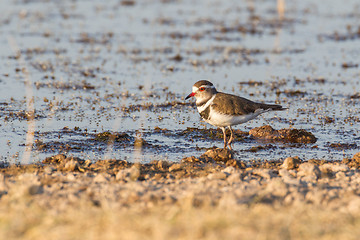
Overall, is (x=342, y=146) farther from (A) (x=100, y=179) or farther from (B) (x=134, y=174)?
(A) (x=100, y=179)

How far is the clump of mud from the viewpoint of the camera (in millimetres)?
11961

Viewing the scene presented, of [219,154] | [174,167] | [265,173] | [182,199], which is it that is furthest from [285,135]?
[182,199]

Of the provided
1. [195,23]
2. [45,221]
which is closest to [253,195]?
[45,221]

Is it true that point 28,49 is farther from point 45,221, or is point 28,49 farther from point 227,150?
point 45,221

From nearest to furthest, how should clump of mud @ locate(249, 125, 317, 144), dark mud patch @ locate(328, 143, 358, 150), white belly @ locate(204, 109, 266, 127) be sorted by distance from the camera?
white belly @ locate(204, 109, 266, 127) → dark mud patch @ locate(328, 143, 358, 150) → clump of mud @ locate(249, 125, 317, 144)

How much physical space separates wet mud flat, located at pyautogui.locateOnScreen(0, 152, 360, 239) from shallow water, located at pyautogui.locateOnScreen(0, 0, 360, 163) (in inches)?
45.8

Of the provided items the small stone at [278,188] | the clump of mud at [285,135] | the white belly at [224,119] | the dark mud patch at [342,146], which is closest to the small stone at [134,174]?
the small stone at [278,188]

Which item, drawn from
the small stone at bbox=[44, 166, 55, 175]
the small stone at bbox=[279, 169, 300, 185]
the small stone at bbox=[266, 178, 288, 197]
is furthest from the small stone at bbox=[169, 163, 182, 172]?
the small stone at bbox=[266, 178, 288, 197]

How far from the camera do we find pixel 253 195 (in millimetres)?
7309

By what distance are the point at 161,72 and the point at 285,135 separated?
22.2ft

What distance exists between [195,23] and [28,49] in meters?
8.83

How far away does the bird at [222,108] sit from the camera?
10.9 m

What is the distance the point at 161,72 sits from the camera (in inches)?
707

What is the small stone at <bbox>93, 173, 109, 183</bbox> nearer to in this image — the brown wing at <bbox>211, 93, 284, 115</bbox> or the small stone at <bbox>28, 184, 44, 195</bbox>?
the small stone at <bbox>28, 184, 44, 195</bbox>
